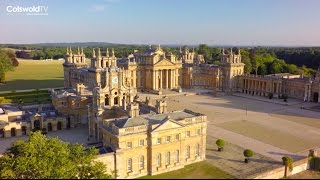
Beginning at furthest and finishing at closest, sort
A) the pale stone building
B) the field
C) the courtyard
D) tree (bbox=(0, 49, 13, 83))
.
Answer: tree (bbox=(0, 49, 13, 83))
the field
the courtyard
the pale stone building

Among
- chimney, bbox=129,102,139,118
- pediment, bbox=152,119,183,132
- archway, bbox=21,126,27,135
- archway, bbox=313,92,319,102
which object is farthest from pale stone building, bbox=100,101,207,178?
archway, bbox=313,92,319,102

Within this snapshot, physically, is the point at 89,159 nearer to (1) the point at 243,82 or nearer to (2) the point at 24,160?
(2) the point at 24,160

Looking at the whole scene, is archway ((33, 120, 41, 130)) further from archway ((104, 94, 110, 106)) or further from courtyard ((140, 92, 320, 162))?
courtyard ((140, 92, 320, 162))

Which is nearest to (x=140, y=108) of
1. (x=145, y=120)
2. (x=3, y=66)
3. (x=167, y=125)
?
(x=145, y=120)

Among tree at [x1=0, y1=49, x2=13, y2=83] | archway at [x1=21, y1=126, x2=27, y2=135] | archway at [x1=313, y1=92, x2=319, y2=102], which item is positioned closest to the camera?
archway at [x1=21, y1=126, x2=27, y2=135]

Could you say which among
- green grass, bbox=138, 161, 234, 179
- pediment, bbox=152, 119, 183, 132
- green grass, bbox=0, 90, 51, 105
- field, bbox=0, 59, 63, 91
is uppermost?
pediment, bbox=152, 119, 183, 132

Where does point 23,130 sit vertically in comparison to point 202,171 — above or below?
above

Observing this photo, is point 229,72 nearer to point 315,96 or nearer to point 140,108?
point 315,96

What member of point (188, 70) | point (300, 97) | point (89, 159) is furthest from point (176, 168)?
point (188, 70)
